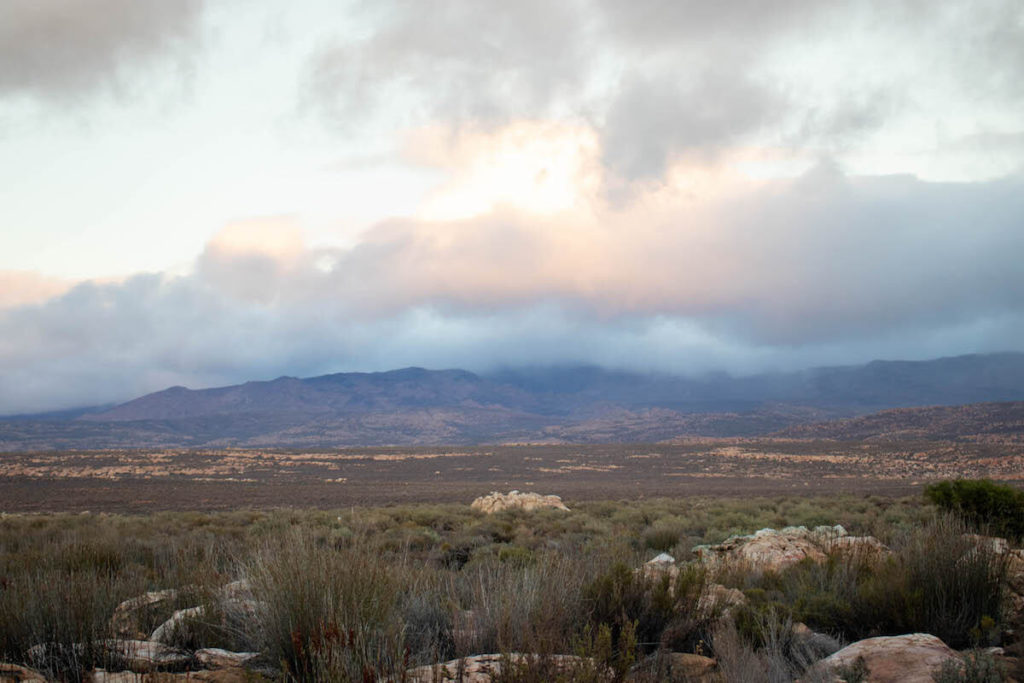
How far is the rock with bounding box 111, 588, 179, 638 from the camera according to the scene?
18.9 ft

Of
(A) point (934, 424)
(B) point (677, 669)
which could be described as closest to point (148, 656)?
(B) point (677, 669)

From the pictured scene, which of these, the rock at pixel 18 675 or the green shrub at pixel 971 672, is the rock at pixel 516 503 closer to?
the green shrub at pixel 971 672

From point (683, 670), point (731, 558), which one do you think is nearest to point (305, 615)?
point (683, 670)

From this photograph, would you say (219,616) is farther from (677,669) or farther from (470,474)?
(470,474)

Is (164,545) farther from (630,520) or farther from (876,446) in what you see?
(876,446)

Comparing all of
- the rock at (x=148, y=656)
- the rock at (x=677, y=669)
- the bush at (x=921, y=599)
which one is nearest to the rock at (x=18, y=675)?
the rock at (x=148, y=656)

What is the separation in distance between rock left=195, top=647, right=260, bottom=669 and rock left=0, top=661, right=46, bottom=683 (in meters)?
1.05

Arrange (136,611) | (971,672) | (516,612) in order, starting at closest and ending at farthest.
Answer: (971,672), (516,612), (136,611)

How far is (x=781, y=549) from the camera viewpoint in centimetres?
1216

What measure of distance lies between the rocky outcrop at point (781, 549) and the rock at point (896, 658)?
14.2ft

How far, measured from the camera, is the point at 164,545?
13.6m

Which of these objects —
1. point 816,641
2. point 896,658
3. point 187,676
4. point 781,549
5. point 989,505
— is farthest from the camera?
point 989,505

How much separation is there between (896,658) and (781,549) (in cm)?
737

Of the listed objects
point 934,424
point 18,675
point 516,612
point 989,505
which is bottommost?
point 934,424
